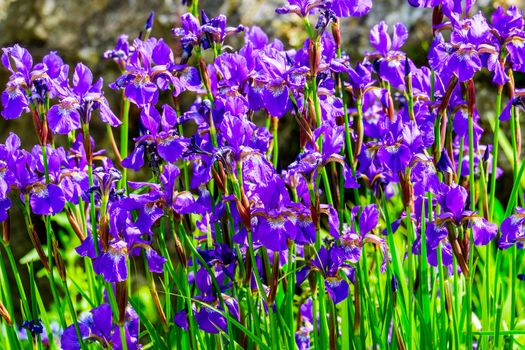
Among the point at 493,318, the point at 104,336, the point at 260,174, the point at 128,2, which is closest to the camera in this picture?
the point at 260,174

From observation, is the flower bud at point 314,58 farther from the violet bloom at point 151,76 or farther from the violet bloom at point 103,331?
the violet bloom at point 103,331

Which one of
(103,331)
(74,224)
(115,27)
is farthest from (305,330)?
(115,27)

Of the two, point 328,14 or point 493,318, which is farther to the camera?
point 493,318

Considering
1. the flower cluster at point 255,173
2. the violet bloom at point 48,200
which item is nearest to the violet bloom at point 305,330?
the flower cluster at point 255,173

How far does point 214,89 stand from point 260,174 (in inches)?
19.4

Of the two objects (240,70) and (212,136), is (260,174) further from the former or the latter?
(240,70)

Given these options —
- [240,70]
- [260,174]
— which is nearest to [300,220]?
[260,174]

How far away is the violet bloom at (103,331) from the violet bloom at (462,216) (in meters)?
0.95

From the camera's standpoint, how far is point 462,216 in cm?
211

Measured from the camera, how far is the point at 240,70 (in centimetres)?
215

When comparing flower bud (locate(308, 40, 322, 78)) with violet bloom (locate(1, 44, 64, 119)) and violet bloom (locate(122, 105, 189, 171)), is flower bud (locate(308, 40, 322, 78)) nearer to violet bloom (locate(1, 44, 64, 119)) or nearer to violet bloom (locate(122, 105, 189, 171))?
violet bloom (locate(122, 105, 189, 171))

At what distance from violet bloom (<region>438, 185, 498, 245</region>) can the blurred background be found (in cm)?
255

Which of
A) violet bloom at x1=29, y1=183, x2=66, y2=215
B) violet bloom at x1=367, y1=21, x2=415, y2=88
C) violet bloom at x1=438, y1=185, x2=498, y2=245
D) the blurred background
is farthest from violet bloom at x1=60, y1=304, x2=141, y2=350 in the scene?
the blurred background

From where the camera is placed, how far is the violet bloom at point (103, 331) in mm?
2166
